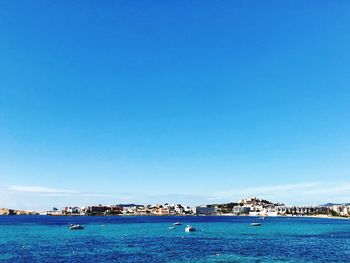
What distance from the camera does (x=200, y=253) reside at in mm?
78000

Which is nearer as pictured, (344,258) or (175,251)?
(344,258)

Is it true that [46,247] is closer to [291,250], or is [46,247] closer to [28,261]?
[28,261]

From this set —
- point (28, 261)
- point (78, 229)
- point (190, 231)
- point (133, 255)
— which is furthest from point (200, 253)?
point (78, 229)

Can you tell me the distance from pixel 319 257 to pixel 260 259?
41.8 ft

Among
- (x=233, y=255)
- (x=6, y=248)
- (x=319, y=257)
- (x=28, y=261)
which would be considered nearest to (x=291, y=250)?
(x=319, y=257)

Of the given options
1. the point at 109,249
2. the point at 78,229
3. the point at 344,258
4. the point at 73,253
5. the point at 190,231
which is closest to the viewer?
the point at 344,258

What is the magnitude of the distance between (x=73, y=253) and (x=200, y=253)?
24.0 m

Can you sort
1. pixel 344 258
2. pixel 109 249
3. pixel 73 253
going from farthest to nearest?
1. pixel 109 249
2. pixel 73 253
3. pixel 344 258

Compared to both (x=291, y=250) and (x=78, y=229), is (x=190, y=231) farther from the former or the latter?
(x=291, y=250)

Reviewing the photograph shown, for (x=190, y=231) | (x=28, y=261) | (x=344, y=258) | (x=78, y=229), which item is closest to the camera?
(x=28, y=261)

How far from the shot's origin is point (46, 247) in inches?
3580

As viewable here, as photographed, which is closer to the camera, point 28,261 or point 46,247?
point 28,261

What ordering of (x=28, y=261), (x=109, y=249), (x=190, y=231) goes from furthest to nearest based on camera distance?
(x=190, y=231), (x=109, y=249), (x=28, y=261)

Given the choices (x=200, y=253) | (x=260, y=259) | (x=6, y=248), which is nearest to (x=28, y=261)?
(x=6, y=248)
